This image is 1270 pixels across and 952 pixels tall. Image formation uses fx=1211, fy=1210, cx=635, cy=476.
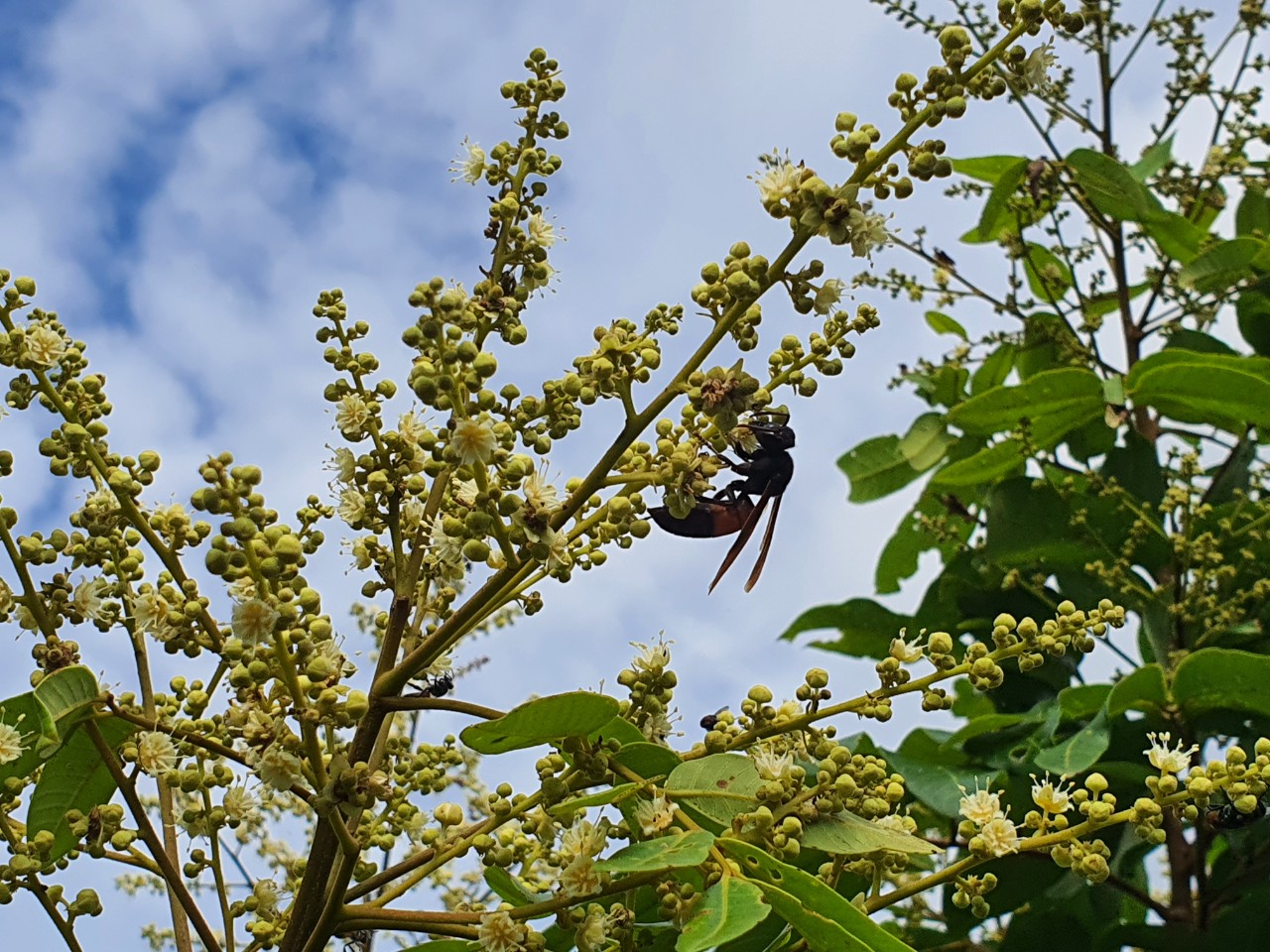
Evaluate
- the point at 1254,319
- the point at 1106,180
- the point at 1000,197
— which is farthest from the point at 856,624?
the point at 1254,319

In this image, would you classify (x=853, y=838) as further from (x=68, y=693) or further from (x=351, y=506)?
(x=68, y=693)

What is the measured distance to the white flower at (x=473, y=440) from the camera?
4.50 feet

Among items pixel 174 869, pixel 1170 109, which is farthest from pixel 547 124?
pixel 1170 109

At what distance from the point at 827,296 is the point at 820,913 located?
71 cm

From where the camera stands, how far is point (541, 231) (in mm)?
1741

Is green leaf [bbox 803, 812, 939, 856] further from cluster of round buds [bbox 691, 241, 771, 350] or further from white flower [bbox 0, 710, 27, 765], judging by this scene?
white flower [bbox 0, 710, 27, 765]

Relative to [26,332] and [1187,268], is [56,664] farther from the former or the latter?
[1187,268]

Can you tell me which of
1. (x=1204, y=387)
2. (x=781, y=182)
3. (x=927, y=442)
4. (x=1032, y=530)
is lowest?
(x=781, y=182)

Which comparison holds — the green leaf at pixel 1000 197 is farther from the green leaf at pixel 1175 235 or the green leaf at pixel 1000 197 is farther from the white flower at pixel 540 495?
the white flower at pixel 540 495

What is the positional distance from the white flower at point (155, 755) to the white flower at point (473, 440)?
0.57 meters

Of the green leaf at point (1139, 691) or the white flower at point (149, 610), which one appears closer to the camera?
the white flower at point (149, 610)

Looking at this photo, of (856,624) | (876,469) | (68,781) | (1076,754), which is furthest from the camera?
(876,469)

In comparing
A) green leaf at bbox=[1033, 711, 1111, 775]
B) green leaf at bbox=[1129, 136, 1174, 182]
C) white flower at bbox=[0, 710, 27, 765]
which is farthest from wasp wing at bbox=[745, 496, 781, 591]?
green leaf at bbox=[1129, 136, 1174, 182]


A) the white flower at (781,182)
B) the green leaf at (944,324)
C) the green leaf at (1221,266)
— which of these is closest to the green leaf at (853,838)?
the white flower at (781,182)
